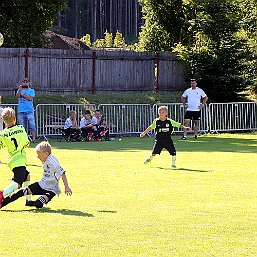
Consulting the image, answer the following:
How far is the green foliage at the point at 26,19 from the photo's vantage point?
1506 inches

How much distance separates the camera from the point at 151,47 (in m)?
45.0

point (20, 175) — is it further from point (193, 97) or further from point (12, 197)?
point (193, 97)

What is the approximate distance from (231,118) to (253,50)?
706 cm

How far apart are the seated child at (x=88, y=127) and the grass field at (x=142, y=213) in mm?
8337

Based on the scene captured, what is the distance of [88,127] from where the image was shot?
27.5 metres

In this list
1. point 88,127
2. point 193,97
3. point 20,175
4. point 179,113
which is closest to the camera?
point 20,175

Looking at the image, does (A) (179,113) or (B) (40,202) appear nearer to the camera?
(B) (40,202)

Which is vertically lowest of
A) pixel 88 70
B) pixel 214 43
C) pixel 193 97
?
pixel 193 97

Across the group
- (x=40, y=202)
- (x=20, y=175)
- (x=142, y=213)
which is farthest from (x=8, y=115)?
(x=142, y=213)

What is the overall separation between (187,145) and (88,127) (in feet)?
13.8

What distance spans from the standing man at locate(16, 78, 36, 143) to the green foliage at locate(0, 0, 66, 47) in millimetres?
13008

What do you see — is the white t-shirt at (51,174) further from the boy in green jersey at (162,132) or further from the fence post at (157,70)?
the fence post at (157,70)

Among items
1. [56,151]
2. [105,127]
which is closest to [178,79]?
[105,127]

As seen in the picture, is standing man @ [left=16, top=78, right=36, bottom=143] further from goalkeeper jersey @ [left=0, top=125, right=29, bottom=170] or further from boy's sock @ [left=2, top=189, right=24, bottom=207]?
boy's sock @ [left=2, top=189, right=24, bottom=207]
